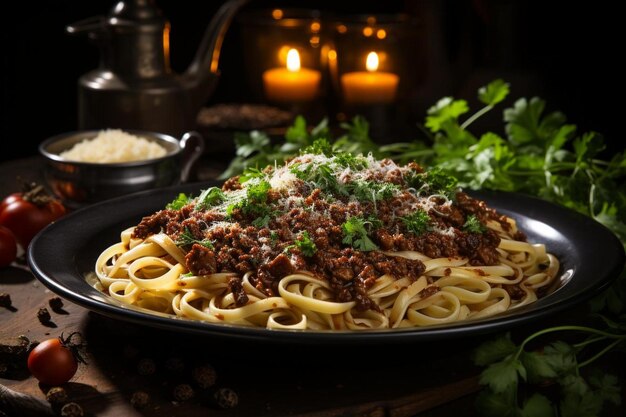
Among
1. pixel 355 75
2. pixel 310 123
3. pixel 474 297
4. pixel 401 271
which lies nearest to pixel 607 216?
pixel 474 297

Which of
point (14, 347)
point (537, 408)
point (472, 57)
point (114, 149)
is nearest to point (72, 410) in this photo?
point (14, 347)

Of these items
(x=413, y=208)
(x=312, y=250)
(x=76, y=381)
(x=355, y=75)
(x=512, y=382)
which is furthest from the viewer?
(x=355, y=75)

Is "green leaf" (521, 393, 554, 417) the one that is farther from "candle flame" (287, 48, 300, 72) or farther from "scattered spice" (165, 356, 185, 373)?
"candle flame" (287, 48, 300, 72)

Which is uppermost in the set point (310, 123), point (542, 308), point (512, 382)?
point (542, 308)

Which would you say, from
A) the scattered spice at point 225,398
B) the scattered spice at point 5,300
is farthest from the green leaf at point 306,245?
the scattered spice at point 5,300

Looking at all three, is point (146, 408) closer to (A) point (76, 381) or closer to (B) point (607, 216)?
(A) point (76, 381)

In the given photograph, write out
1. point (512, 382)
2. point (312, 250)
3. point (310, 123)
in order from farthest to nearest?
point (310, 123) < point (312, 250) < point (512, 382)

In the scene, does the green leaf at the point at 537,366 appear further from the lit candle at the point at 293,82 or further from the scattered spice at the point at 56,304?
the lit candle at the point at 293,82
